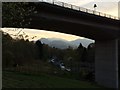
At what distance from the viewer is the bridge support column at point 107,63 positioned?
238ft

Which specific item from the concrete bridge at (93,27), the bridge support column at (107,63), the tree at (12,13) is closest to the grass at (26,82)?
the concrete bridge at (93,27)

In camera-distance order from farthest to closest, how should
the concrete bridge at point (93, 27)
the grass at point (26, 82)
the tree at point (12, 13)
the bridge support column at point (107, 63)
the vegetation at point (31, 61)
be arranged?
the bridge support column at point (107, 63), the concrete bridge at point (93, 27), the grass at point (26, 82), the vegetation at point (31, 61), the tree at point (12, 13)

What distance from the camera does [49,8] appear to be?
45.6 m

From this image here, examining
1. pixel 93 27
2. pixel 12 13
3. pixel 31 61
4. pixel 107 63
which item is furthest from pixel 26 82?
pixel 31 61

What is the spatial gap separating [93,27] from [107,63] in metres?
16.1

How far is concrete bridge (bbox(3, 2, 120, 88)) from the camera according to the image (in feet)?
157

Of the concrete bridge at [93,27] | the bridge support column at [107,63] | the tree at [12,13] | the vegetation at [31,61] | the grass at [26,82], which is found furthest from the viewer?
the bridge support column at [107,63]

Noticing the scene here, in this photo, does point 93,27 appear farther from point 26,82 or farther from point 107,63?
point 26,82

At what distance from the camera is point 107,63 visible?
242 feet

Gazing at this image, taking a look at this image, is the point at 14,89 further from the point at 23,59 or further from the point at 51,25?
the point at 23,59

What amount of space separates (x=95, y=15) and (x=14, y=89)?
3067cm

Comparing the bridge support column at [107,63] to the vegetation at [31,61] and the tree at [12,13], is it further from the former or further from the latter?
the tree at [12,13]

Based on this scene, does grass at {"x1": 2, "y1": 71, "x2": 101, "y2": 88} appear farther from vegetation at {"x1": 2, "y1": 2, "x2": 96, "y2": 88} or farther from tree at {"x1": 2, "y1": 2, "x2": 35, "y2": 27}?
tree at {"x1": 2, "y1": 2, "x2": 35, "y2": 27}

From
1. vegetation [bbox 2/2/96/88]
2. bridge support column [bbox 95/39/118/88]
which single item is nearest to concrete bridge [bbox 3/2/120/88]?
bridge support column [bbox 95/39/118/88]
